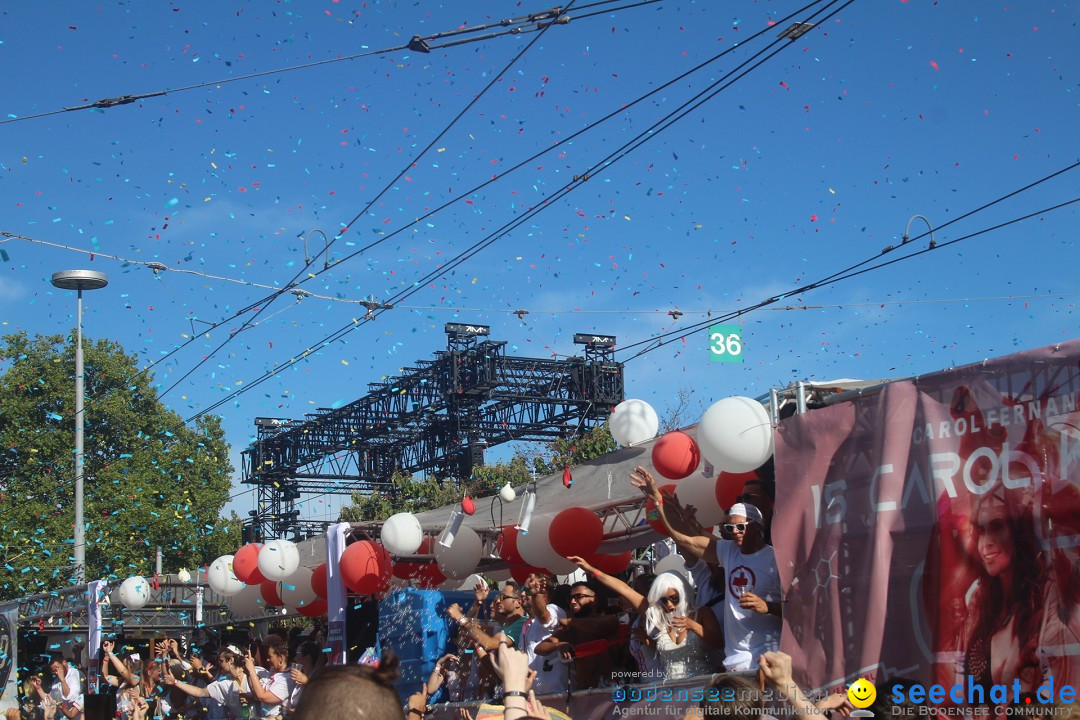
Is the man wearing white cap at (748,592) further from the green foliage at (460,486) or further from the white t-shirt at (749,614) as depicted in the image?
the green foliage at (460,486)

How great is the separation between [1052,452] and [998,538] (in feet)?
1.70

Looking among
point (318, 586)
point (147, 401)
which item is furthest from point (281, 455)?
point (318, 586)

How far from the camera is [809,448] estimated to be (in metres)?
6.82

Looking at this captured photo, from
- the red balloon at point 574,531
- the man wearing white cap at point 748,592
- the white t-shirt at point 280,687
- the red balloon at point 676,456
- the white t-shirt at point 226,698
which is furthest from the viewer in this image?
the white t-shirt at point 226,698

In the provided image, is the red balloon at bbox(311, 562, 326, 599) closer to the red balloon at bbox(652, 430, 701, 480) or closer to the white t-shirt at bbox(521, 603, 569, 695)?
the white t-shirt at bbox(521, 603, 569, 695)

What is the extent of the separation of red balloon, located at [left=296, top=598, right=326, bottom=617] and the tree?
20.2 meters

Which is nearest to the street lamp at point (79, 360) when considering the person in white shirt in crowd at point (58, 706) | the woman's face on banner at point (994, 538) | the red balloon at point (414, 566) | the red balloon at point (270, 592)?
the person in white shirt in crowd at point (58, 706)

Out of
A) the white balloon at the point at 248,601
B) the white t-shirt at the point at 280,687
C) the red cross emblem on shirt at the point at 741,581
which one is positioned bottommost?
the white t-shirt at the point at 280,687

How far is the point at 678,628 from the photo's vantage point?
7465mm

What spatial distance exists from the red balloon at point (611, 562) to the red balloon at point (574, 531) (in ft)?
1.49

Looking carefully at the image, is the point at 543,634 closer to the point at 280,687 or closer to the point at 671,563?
the point at 671,563

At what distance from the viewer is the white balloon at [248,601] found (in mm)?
14781

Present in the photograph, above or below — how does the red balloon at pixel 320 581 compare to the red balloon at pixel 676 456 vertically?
below

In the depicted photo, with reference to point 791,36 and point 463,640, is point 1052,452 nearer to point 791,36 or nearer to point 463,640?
point 791,36
